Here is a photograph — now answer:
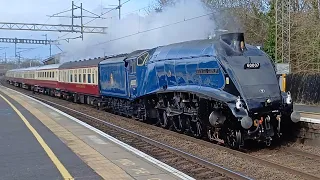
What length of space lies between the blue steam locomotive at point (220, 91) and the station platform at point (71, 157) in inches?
110

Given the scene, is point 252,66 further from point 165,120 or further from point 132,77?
point 132,77

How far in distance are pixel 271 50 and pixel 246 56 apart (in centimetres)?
2408

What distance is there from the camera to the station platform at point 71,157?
733 centimetres

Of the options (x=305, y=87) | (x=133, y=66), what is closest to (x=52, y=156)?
(x=133, y=66)

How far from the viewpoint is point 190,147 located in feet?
39.6

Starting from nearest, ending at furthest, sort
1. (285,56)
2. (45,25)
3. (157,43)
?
(157,43), (285,56), (45,25)

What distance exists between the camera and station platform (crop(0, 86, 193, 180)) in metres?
7.33

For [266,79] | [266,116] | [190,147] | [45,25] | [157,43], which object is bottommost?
[190,147]

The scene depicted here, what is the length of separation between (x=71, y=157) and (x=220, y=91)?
4.59 m

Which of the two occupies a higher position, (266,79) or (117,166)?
(266,79)

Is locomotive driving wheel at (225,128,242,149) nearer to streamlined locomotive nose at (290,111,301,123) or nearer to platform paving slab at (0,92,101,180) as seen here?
streamlined locomotive nose at (290,111,301,123)

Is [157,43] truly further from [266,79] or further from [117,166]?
[117,166]

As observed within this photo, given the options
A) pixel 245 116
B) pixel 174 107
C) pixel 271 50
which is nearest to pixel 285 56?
pixel 271 50

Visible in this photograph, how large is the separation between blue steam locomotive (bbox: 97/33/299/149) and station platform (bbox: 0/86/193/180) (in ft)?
9.18
